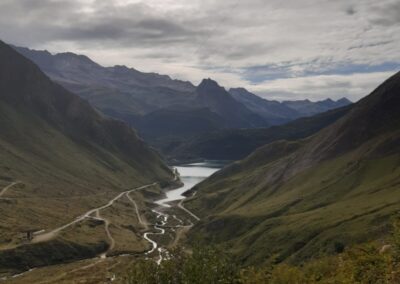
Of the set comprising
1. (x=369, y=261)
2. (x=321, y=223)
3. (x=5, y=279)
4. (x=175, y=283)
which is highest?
(x=369, y=261)

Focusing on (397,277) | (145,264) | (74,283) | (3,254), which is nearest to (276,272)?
(397,277)

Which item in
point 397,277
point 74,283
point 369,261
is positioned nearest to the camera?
point 397,277

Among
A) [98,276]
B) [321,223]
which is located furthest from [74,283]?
[321,223]

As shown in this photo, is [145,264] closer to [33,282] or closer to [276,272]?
[276,272]

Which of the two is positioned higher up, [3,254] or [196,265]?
[196,265]

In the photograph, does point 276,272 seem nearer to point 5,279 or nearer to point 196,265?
point 196,265

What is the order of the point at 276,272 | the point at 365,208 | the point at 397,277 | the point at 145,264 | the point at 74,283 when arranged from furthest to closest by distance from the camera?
the point at 365,208 < the point at 74,283 < the point at 145,264 < the point at 276,272 < the point at 397,277

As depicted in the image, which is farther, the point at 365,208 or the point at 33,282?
the point at 365,208
